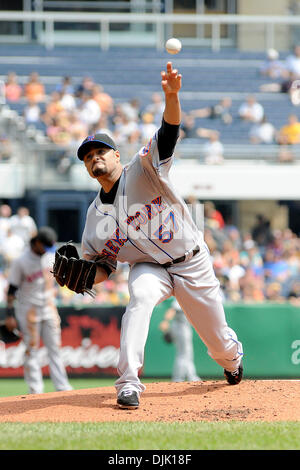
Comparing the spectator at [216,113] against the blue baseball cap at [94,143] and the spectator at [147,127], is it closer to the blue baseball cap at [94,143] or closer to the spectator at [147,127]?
the spectator at [147,127]

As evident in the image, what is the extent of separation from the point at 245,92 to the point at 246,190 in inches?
146

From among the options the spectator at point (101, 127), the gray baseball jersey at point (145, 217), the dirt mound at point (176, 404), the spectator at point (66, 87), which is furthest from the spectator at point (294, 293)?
the gray baseball jersey at point (145, 217)

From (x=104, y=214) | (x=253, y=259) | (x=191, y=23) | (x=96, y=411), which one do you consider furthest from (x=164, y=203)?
(x=191, y=23)

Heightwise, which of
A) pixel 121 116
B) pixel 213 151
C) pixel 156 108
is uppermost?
pixel 156 108

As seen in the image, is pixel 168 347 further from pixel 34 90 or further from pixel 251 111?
pixel 34 90

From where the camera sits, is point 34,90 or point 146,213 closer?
point 146,213

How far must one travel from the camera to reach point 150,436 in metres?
4.89

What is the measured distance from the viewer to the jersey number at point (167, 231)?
19.2ft

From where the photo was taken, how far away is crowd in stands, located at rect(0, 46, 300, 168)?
1712 centimetres

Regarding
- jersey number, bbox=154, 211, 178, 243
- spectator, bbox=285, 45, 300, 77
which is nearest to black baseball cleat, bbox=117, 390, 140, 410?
jersey number, bbox=154, 211, 178, 243

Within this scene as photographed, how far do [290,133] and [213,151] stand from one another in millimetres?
1791

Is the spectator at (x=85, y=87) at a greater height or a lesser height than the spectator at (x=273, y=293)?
greater

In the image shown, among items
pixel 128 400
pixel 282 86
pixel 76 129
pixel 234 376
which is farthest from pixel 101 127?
pixel 128 400

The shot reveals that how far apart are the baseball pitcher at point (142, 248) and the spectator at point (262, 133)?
1216 cm
